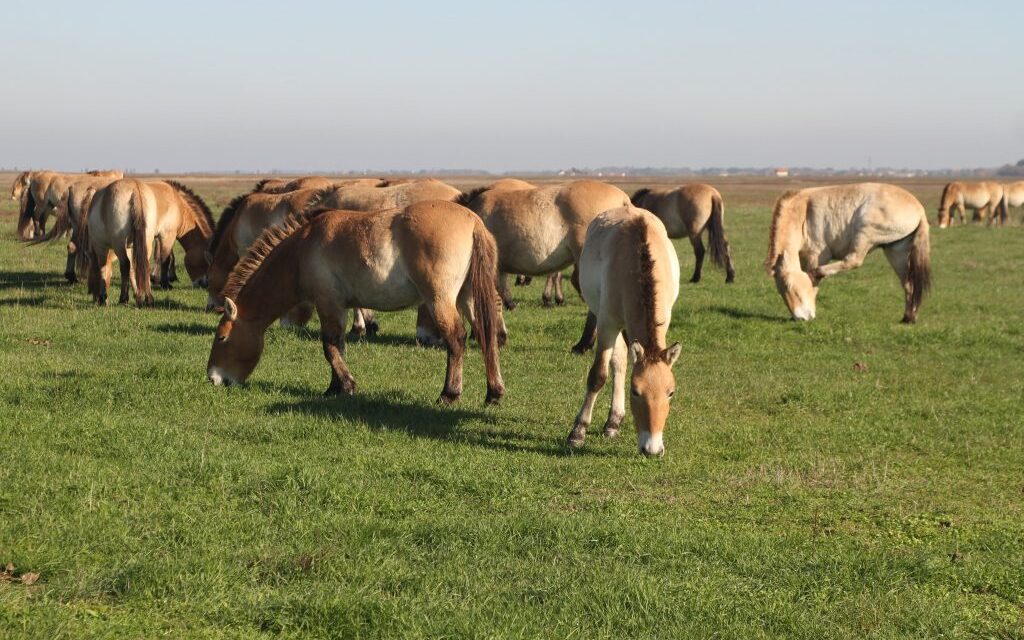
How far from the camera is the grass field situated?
5164 millimetres

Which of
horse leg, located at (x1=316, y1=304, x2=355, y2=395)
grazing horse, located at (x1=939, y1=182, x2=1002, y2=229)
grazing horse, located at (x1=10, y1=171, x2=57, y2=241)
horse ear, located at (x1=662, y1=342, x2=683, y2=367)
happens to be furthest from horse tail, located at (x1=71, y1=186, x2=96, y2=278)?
grazing horse, located at (x1=939, y1=182, x2=1002, y2=229)

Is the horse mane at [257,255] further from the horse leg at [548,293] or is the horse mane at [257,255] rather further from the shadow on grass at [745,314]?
the shadow on grass at [745,314]

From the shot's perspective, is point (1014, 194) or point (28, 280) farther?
point (1014, 194)

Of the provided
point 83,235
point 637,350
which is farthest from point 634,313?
point 83,235

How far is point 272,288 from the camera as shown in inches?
410

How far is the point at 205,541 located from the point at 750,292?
14300 mm

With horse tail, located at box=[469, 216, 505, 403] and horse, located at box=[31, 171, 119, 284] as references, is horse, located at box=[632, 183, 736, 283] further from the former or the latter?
horse tail, located at box=[469, 216, 505, 403]

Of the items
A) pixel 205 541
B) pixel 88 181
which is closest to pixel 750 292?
pixel 88 181

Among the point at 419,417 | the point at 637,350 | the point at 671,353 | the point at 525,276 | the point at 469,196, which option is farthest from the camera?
the point at 525,276

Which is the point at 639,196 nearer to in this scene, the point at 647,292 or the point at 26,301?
the point at 26,301

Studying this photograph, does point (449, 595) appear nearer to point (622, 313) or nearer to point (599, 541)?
point (599, 541)

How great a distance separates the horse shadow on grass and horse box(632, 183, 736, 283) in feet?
38.3

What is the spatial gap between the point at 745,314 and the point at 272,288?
321 inches

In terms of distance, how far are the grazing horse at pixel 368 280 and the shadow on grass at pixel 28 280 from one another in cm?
934
